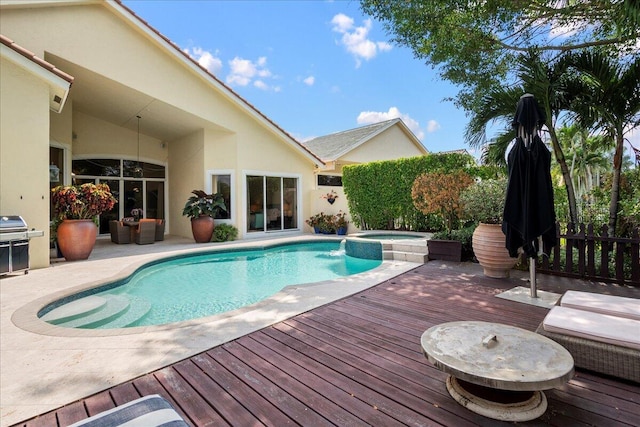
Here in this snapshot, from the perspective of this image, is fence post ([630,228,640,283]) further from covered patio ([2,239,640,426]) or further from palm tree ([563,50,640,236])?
covered patio ([2,239,640,426])

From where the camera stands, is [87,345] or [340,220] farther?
[340,220]

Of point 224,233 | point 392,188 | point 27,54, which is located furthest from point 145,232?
point 392,188

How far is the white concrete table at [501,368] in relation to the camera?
193cm

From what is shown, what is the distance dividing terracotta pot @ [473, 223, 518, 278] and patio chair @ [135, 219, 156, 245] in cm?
1075

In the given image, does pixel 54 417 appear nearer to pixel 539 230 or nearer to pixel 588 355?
pixel 588 355

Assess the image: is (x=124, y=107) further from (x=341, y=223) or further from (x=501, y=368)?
(x=501, y=368)

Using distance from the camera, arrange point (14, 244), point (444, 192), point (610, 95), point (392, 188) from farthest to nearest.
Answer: point (392, 188), point (444, 192), point (14, 244), point (610, 95)

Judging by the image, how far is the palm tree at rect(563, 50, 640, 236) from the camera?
19.7 feet

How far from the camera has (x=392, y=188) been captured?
12062 millimetres

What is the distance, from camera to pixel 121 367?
2789 millimetres

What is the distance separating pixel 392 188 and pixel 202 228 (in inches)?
289

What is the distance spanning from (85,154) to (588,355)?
1606cm

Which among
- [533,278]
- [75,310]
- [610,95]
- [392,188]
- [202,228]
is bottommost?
[75,310]

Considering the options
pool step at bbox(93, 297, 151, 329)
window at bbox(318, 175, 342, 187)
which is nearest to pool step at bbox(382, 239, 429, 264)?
pool step at bbox(93, 297, 151, 329)
